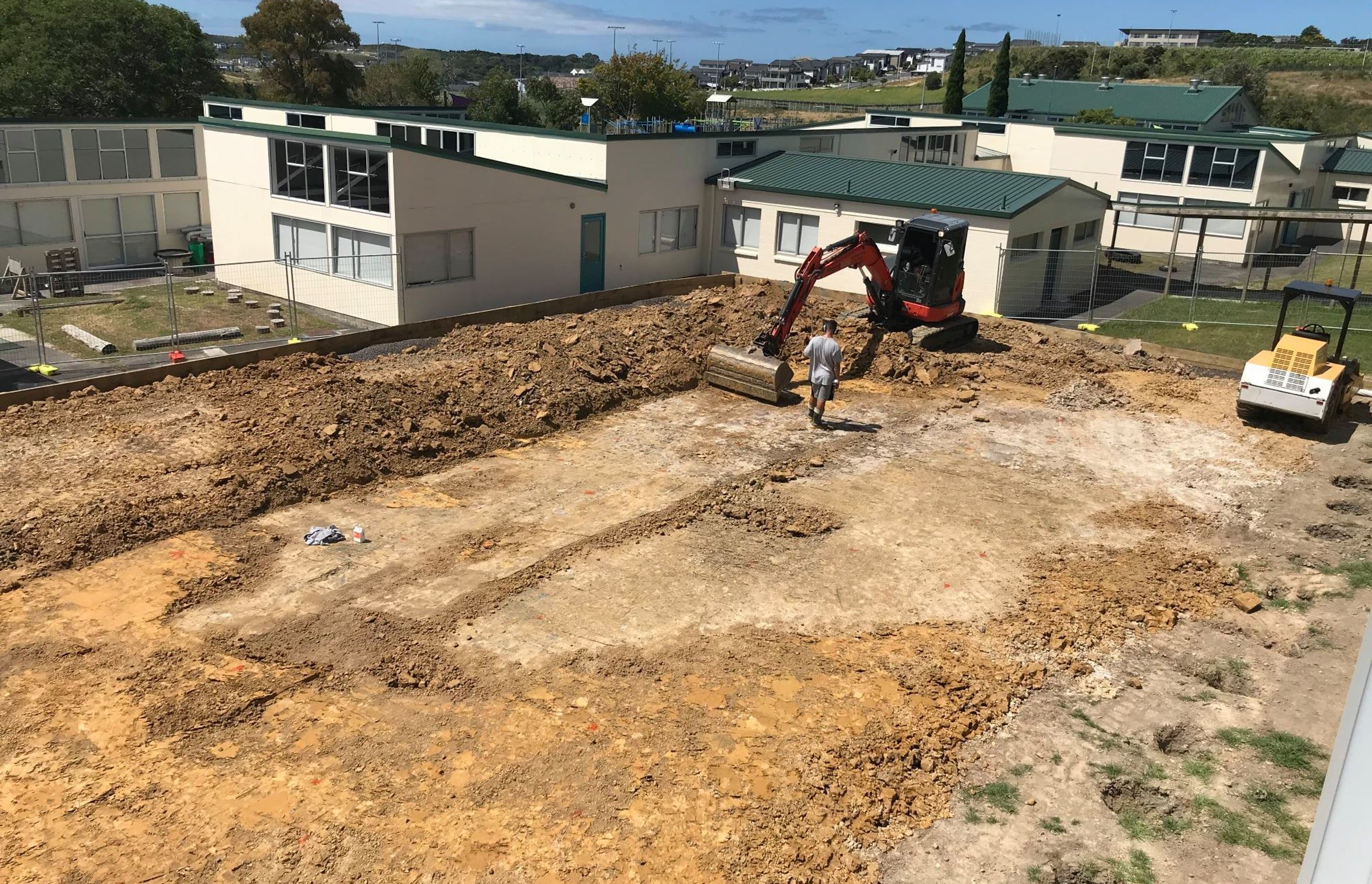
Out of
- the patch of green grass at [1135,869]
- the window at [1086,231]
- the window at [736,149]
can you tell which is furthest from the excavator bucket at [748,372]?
the window at [1086,231]

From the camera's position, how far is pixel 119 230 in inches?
1206

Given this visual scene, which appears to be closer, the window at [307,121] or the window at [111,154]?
the window at [111,154]

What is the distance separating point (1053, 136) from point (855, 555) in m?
33.4

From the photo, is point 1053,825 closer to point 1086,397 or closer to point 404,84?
point 1086,397

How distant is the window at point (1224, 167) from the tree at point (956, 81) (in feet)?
66.4

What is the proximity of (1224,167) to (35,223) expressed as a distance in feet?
130

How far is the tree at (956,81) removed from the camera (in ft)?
192

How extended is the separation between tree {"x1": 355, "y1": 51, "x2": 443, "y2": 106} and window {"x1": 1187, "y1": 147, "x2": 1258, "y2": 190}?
2077 inches

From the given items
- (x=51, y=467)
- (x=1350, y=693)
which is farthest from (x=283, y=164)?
(x=1350, y=693)

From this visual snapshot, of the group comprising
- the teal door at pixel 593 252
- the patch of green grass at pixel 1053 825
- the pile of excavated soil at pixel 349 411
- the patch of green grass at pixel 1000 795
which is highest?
the teal door at pixel 593 252

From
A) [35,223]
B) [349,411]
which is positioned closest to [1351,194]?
[349,411]

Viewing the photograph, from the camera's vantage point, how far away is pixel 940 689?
1068cm

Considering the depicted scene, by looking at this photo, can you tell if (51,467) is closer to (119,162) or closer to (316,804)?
(316,804)

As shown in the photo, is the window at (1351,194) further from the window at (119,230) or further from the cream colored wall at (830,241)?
the window at (119,230)
